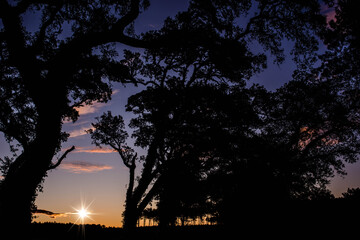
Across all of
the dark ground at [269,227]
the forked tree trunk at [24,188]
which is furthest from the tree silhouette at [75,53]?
the dark ground at [269,227]

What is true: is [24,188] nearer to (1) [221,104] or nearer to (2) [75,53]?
(2) [75,53]

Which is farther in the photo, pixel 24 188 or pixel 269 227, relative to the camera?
pixel 269 227

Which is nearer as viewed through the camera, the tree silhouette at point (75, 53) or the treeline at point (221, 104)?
the tree silhouette at point (75, 53)

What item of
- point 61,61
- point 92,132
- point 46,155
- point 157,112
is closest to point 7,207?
point 46,155

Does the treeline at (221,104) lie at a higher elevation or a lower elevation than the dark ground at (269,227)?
higher

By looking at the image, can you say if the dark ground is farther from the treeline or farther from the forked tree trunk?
the forked tree trunk

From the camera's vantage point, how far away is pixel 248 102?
601 inches

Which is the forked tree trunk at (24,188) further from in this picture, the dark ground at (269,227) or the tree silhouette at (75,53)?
the dark ground at (269,227)

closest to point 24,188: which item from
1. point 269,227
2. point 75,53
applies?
point 75,53

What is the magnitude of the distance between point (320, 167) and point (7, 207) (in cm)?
2418

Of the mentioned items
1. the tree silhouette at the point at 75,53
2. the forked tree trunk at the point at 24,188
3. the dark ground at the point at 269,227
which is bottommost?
the dark ground at the point at 269,227

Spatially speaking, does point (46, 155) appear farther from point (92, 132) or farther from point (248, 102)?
point (92, 132)

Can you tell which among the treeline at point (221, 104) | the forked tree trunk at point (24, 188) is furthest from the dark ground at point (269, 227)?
the forked tree trunk at point (24, 188)

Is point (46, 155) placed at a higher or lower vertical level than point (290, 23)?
lower
